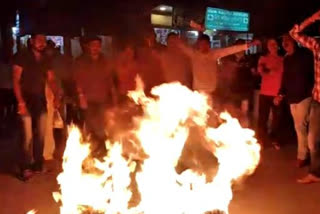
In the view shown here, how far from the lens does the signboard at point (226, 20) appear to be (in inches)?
881

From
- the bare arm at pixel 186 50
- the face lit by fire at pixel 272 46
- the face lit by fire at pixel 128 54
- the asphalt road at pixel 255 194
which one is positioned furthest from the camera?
the face lit by fire at pixel 272 46

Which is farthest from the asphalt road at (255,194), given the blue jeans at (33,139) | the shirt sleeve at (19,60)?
the shirt sleeve at (19,60)

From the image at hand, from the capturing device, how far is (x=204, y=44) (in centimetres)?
914

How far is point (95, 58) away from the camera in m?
8.32

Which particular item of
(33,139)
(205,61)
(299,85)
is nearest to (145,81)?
(205,61)

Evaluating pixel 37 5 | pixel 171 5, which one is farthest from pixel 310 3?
pixel 37 5

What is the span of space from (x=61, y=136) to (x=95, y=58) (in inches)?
96.9

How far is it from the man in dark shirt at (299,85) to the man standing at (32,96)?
3.62m

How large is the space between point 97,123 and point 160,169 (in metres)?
2.16

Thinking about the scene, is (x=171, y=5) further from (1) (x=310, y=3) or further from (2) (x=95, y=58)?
(2) (x=95, y=58)

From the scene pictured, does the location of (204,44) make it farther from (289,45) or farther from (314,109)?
(314,109)

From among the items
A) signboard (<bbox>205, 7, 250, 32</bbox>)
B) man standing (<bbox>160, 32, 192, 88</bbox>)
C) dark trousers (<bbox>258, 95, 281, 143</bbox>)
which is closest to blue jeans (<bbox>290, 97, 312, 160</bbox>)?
dark trousers (<bbox>258, 95, 281, 143</bbox>)

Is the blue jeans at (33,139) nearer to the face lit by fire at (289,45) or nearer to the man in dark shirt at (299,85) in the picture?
the man in dark shirt at (299,85)

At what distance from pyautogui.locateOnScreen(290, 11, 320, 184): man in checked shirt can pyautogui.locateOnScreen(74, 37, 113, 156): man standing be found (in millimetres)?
2663
